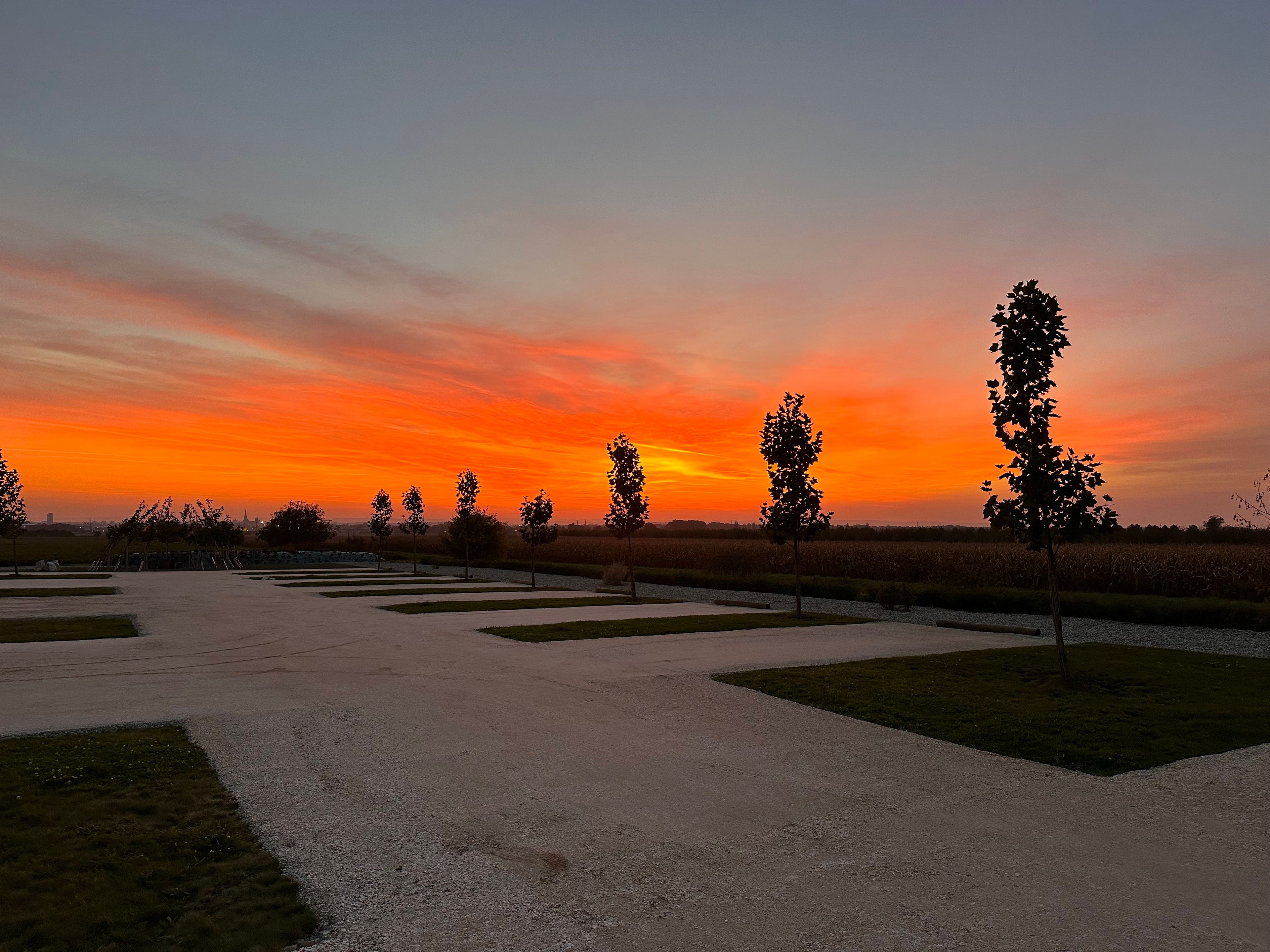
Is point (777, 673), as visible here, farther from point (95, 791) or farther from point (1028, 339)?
point (95, 791)

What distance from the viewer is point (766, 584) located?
112ft

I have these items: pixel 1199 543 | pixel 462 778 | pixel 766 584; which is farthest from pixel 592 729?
pixel 1199 543

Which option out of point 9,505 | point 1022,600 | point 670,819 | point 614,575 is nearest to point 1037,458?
point 670,819

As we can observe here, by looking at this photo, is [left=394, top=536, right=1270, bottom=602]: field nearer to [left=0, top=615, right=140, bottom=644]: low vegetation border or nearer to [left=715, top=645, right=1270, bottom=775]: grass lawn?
[left=715, top=645, right=1270, bottom=775]: grass lawn

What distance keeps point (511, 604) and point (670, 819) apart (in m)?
19.0

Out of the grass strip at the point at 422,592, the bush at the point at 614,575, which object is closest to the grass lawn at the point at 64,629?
the grass strip at the point at 422,592

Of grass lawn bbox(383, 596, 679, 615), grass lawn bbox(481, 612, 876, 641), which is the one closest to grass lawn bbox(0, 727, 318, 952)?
grass lawn bbox(481, 612, 876, 641)

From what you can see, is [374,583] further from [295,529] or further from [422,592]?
[295,529]

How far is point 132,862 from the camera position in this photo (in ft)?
17.9

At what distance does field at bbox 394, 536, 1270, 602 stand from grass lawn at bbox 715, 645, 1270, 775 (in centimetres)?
1279

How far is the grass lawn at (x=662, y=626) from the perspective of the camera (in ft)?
56.6

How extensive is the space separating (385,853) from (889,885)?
3.49 m

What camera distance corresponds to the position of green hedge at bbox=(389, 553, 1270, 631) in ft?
69.7

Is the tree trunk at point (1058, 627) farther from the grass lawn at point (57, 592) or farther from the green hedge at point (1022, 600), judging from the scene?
the grass lawn at point (57, 592)
